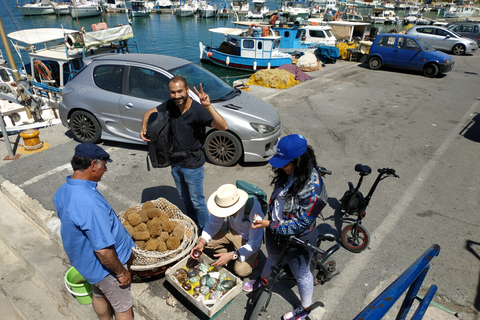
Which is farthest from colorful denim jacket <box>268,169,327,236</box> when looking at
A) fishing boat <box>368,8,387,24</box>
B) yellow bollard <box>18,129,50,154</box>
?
fishing boat <box>368,8,387,24</box>

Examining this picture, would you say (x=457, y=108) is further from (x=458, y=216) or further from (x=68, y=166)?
(x=68, y=166)

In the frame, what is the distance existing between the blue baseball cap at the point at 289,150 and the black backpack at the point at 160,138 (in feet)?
4.96

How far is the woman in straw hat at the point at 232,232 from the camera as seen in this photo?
292 cm

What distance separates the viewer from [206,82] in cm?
600

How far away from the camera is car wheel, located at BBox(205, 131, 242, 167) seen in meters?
5.46

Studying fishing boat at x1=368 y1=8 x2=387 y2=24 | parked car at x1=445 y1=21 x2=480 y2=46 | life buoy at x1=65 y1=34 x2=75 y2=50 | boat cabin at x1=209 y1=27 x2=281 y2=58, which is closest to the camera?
life buoy at x1=65 y1=34 x2=75 y2=50

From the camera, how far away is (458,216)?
4648 mm

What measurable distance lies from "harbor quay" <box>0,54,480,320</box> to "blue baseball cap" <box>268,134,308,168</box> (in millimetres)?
1725

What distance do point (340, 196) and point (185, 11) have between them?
58.2m

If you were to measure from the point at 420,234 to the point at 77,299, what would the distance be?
4.48 m

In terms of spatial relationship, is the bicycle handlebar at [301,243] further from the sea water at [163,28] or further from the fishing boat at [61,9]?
the fishing boat at [61,9]

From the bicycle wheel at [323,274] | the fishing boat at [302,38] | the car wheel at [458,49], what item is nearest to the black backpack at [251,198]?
the bicycle wheel at [323,274]

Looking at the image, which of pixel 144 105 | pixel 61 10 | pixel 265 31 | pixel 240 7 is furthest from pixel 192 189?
pixel 240 7

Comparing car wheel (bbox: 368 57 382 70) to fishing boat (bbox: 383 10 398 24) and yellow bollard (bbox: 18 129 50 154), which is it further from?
fishing boat (bbox: 383 10 398 24)
